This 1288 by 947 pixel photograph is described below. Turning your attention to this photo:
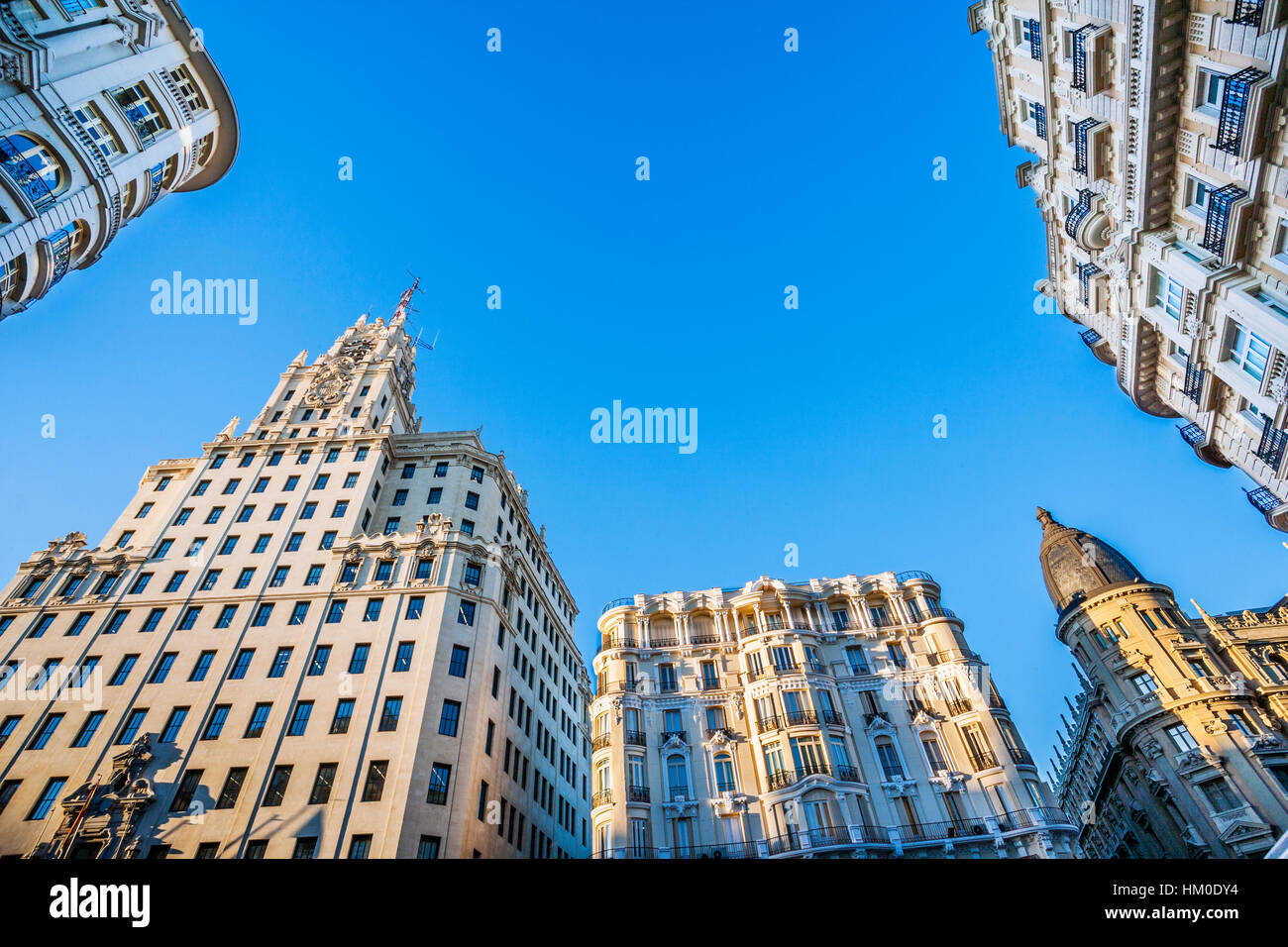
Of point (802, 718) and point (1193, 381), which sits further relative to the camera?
point (802, 718)

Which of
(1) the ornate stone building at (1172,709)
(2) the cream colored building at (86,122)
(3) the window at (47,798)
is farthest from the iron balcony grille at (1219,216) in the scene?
(3) the window at (47,798)

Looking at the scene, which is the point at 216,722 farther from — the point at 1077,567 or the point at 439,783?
the point at 1077,567

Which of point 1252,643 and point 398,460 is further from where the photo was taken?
point 398,460

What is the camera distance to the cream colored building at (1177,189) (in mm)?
22297

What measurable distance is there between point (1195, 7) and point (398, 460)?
60.5 m

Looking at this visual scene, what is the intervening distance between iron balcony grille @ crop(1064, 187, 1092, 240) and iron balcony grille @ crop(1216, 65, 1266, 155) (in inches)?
400

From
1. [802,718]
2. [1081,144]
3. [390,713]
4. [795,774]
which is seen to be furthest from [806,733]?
[1081,144]

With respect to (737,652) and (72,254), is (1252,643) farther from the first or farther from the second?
(72,254)

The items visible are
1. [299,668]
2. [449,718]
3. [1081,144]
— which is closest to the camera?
[1081,144]

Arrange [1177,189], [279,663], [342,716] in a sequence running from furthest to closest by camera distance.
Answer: [279,663] < [342,716] < [1177,189]

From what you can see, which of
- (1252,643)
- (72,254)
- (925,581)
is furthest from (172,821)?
(1252,643)

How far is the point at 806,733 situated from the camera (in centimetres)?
3934

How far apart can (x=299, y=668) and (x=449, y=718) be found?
10.8 metres
